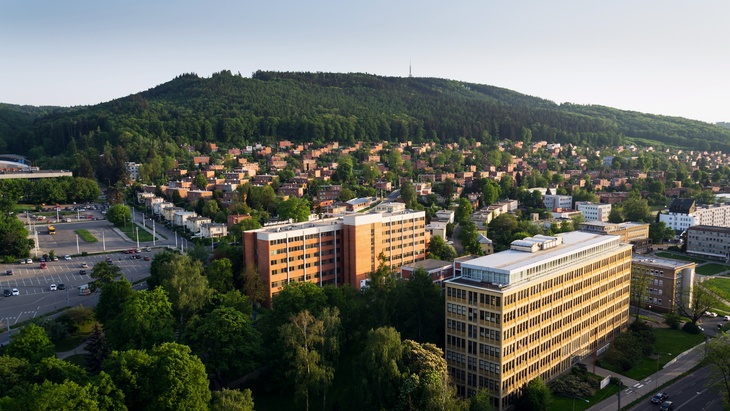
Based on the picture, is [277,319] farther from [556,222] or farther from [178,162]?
[178,162]

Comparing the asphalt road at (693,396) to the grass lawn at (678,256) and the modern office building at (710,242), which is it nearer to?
the grass lawn at (678,256)

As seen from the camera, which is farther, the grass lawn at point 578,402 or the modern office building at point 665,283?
the modern office building at point 665,283

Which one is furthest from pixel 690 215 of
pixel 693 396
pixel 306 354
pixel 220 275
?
pixel 306 354

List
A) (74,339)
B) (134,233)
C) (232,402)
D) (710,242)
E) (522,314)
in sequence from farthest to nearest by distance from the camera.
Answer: (134,233)
(710,242)
(74,339)
(522,314)
(232,402)

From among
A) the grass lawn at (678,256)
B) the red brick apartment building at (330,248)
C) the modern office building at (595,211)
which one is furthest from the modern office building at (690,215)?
the red brick apartment building at (330,248)

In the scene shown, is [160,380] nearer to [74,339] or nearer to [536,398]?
Result: [74,339]

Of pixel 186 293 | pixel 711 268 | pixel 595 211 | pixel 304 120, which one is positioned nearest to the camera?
pixel 186 293
